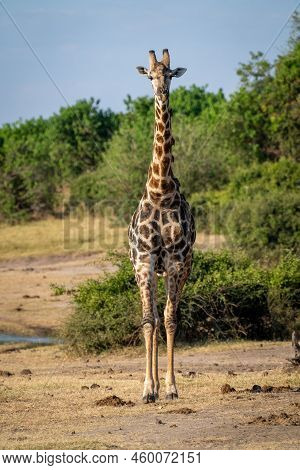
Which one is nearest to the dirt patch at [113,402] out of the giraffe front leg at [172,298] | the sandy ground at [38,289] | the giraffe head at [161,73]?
the giraffe front leg at [172,298]

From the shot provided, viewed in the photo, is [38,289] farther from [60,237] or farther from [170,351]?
[170,351]

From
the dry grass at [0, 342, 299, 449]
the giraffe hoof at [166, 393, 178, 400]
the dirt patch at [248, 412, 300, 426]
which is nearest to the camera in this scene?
the dry grass at [0, 342, 299, 449]

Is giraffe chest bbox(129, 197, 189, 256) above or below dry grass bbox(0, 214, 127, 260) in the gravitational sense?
above

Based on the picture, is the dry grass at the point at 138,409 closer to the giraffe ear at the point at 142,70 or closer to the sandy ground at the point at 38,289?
the giraffe ear at the point at 142,70

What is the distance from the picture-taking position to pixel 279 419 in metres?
9.55

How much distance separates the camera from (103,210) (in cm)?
3803

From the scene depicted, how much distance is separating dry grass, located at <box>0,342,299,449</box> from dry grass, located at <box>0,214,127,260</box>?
16391 mm

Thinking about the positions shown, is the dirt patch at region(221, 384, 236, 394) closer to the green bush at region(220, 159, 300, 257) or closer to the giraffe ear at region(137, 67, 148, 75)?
the giraffe ear at region(137, 67, 148, 75)

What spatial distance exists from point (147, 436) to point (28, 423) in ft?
4.64

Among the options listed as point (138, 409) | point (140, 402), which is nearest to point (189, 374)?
point (140, 402)

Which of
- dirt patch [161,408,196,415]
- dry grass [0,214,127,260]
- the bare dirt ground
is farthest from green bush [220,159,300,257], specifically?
dirt patch [161,408,196,415]

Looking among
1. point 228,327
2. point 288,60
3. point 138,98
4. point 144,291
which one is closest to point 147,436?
point 144,291

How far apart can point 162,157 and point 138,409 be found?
2735mm

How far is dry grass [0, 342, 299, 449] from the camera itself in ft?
29.4
